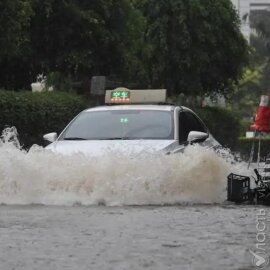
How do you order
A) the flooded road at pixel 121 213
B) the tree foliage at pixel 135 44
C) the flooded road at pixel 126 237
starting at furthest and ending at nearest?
the tree foliage at pixel 135 44 < the flooded road at pixel 121 213 < the flooded road at pixel 126 237

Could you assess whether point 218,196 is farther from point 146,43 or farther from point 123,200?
point 146,43

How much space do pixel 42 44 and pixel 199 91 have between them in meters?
6.88

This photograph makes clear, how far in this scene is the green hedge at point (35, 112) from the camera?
54.2ft

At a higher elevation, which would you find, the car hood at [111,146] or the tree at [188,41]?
the tree at [188,41]

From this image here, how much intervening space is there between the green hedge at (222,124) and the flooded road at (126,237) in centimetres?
1556

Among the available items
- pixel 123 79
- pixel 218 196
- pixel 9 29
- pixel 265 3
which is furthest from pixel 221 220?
pixel 265 3

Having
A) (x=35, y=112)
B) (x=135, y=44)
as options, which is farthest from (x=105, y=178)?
(x=135, y=44)

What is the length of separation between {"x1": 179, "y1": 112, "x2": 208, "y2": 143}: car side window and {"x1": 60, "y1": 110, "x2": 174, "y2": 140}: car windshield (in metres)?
0.20

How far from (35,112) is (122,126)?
598 centimetres

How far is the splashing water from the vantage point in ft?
32.9

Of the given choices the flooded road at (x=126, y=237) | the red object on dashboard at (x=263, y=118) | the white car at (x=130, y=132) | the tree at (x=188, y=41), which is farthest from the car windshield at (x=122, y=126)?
the tree at (x=188, y=41)

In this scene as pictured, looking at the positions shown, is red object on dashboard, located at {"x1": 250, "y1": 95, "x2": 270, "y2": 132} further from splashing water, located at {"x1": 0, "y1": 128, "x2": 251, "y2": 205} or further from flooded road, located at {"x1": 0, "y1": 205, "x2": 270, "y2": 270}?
flooded road, located at {"x1": 0, "y1": 205, "x2": 270, "y2": 270}

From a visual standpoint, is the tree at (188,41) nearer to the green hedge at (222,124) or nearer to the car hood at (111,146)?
the green hedge at (222,124)

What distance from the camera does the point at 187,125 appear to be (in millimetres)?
12500
